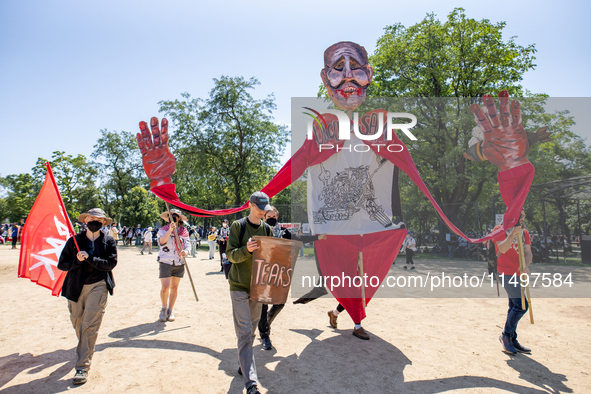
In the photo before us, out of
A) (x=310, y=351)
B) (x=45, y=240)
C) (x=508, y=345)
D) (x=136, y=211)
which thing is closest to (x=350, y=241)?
(x=310, y=351)

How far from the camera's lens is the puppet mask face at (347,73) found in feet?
18.3

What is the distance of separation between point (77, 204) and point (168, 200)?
46.7 meters

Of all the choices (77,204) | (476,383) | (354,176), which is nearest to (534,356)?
(476,383)

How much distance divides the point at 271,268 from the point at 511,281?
346 centimetres

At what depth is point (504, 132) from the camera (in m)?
4.79

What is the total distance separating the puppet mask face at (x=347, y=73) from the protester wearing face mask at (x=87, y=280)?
12.6ft

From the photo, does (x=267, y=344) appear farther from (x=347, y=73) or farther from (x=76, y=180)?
(x=76, y=180)

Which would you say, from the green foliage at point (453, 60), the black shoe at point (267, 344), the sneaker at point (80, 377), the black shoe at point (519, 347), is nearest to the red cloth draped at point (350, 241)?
the black shoe at point (267, 344)

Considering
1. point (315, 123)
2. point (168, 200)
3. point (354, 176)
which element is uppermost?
point (315, 123)

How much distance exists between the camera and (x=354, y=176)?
18.2 feet

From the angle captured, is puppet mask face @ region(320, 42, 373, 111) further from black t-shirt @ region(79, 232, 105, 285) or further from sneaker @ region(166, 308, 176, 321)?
sneaker @ region(166, 308, 176, 321)

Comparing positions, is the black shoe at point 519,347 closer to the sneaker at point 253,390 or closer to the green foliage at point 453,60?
the sneaker at point 253,390

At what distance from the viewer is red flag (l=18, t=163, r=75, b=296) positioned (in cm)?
498

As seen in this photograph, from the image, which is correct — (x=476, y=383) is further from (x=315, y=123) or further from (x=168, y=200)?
(x=168, y=200)
